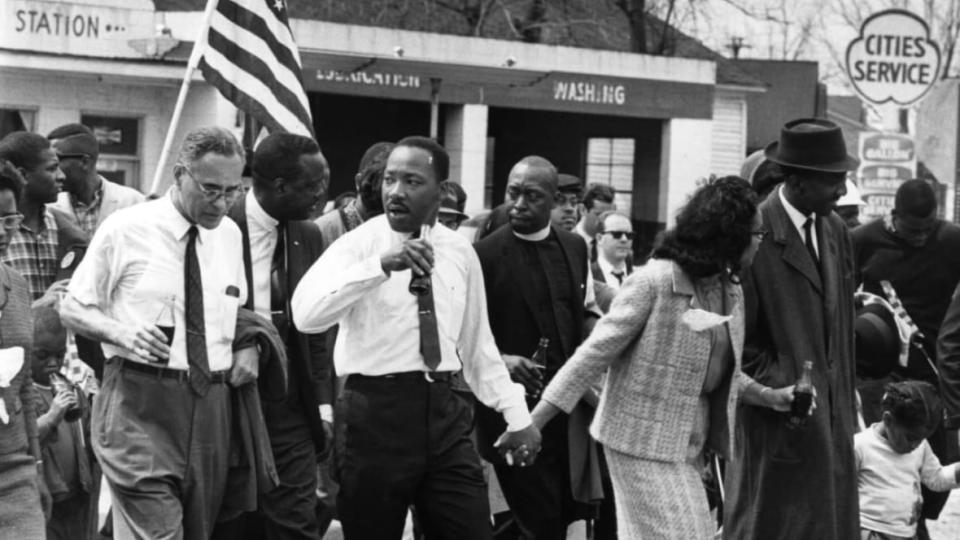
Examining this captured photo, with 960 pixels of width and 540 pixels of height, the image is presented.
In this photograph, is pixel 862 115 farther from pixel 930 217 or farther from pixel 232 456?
pixel 232 456

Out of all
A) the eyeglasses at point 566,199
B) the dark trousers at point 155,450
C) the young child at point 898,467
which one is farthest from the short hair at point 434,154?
the eyeglasses at point 566,199

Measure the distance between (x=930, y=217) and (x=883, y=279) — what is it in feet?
1.52

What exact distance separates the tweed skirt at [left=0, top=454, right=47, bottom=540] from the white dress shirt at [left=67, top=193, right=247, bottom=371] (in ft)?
1.75

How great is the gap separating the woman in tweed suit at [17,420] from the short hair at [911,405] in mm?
4674

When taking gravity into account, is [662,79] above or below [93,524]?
above

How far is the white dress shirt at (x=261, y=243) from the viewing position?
8.99m

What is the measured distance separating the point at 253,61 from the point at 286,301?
11.9 ft

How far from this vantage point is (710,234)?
318 inches

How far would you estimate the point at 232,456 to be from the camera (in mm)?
8047

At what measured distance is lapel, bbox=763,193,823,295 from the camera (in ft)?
29.3

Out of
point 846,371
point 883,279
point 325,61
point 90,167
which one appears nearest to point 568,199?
point 883,279

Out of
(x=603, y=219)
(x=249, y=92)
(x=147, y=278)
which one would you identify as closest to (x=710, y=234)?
(x=147, y=278)

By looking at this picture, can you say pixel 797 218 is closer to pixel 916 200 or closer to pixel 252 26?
pixel 916 200

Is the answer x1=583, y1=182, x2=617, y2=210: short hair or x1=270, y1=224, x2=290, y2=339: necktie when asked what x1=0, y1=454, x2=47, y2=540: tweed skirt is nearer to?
x1=270, y1=224, x2=290, y2=339: necktie
